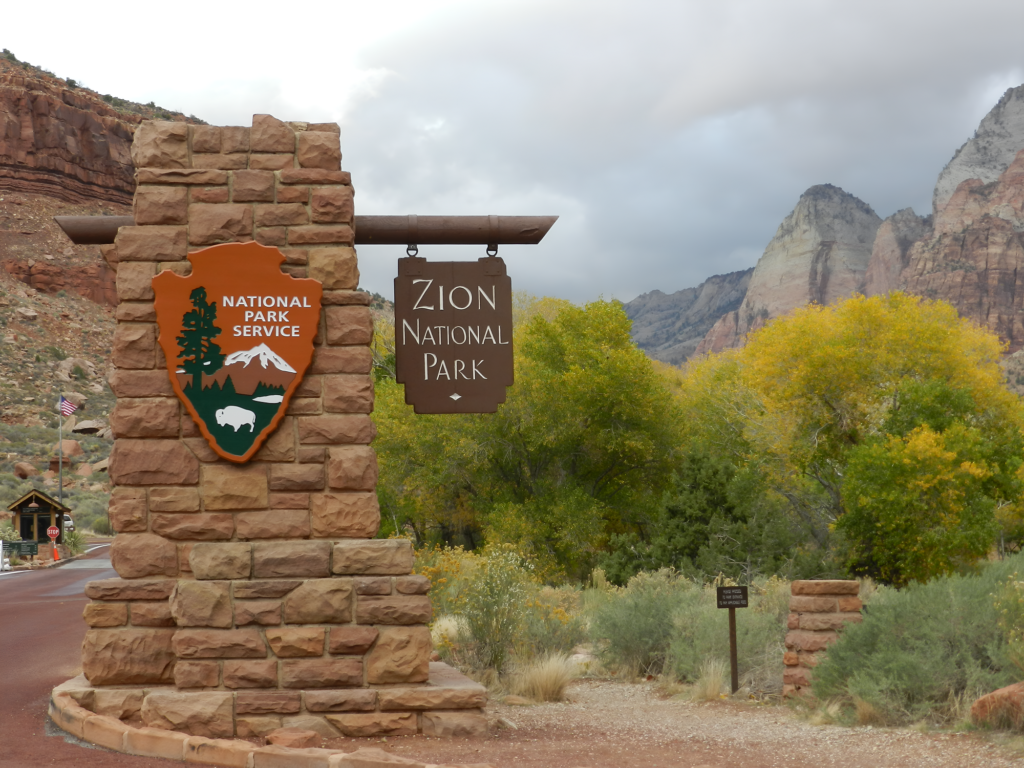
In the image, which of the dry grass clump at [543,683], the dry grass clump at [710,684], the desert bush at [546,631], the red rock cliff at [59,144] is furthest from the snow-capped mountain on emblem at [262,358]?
the red rock cliff at [59,144]

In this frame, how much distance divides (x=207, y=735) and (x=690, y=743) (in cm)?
352

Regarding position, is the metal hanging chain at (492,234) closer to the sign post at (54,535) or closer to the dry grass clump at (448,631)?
the dry grass clump at (448,631)

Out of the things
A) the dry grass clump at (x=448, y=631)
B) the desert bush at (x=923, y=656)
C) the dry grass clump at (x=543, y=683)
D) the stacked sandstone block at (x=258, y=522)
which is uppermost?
the stacked sandstone block at (x=258, y=522)

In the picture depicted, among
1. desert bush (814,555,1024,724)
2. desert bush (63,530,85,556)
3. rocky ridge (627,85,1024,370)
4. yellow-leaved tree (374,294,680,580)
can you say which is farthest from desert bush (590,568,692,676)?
rocky ridge (627,85,1024,370)

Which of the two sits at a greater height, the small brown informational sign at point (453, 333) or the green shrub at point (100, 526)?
the small brown informational sign at point (453, 333)

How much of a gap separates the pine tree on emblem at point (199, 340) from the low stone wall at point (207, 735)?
224 centimetres

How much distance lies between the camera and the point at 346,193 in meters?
6.94

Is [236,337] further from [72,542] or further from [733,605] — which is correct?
[72,542]

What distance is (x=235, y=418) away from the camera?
21.7ft

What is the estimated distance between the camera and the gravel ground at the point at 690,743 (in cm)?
608

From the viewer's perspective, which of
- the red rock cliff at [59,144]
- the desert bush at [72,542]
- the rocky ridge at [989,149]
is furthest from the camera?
the rocky ridge at [989,149]

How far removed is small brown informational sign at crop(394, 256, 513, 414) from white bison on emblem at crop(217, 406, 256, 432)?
126 centimetres

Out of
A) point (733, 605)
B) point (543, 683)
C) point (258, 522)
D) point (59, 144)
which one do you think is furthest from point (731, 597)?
point (59, 144)

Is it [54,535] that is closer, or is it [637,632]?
[637,632]
